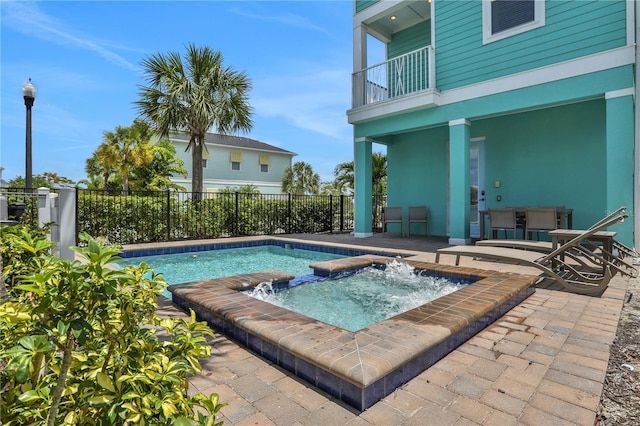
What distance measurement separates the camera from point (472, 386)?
187 cm

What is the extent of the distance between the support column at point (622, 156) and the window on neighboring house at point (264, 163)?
24.2m

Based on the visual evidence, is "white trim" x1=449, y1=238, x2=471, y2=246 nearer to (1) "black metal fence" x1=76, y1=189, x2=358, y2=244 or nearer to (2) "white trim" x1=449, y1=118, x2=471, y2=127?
(2) "white trim" x1=449, y1=118, x2=471, y2=127

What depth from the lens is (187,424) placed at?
87cm

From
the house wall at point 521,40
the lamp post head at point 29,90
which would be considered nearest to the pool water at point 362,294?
the house wall at point 521,40

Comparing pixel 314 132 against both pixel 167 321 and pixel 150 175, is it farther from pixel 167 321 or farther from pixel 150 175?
pixel 167 321

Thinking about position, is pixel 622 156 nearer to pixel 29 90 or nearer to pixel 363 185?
pixel 363 185

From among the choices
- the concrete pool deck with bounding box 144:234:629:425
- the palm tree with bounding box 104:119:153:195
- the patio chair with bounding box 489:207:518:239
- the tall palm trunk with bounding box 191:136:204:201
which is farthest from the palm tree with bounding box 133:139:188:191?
the concrete pool deck with bounding box 144:234:629:425

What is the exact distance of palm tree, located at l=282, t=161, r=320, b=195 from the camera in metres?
26.1

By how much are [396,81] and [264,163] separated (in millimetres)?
19651

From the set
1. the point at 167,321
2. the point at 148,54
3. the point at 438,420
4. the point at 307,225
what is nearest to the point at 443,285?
the point at 438,420

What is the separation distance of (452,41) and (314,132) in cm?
2076

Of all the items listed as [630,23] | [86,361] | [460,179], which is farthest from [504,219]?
[86,361]

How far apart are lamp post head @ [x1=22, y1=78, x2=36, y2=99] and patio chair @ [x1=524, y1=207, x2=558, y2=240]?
36.2 ft

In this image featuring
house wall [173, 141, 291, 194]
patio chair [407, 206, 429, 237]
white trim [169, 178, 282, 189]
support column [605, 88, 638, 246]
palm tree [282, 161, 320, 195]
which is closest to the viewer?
support column [605, 88, 638, 246]
